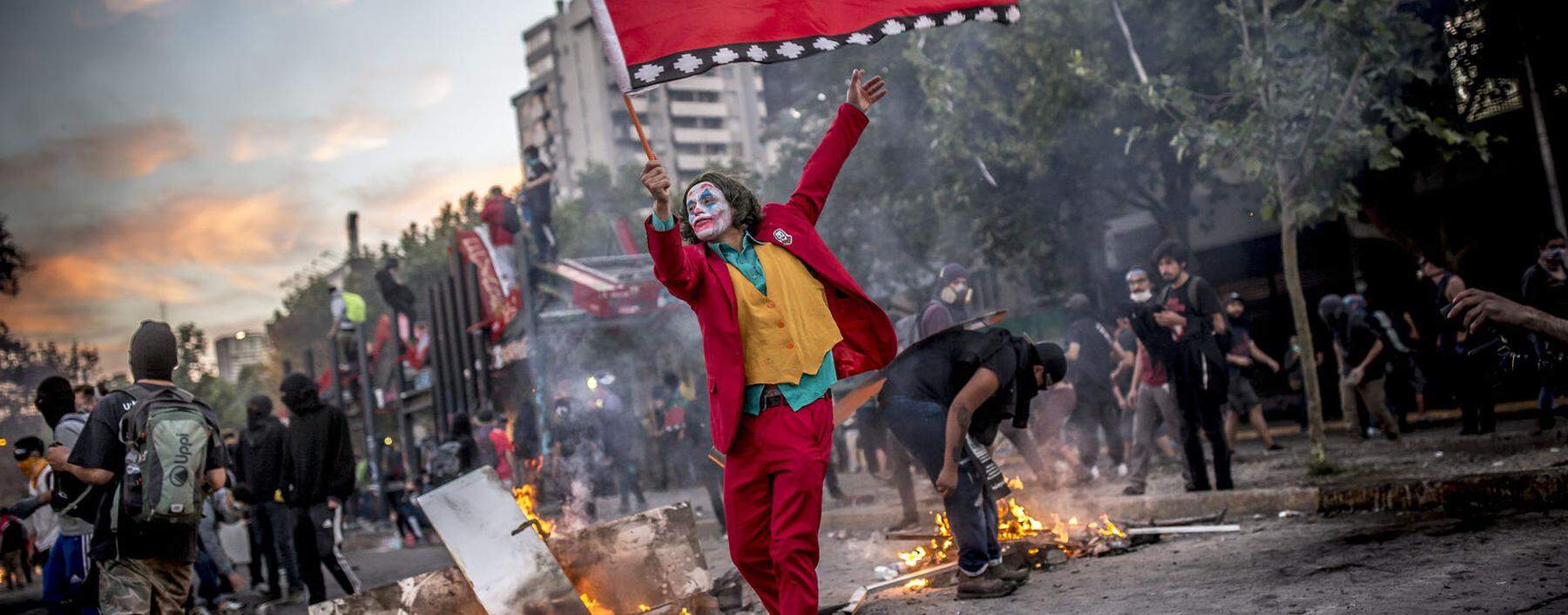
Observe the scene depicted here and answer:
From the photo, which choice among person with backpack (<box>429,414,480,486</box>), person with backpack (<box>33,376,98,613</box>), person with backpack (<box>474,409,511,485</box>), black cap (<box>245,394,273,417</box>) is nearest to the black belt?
person with backpack (<box>33,376,98,613</box>)

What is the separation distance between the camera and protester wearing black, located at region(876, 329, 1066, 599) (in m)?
5.54

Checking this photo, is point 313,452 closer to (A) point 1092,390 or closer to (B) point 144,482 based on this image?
(B) point 144,482

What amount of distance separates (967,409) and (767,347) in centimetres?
188

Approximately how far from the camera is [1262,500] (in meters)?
7.48

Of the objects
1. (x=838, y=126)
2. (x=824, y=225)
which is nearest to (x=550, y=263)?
(x=824, y=225)

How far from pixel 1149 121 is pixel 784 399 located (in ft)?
41.2

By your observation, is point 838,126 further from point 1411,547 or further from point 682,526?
point 1411,547

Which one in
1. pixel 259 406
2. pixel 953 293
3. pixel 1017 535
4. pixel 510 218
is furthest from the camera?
pixel 510 218

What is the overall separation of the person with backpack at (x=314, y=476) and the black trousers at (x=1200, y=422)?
6013 millimetres

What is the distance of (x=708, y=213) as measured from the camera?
13.4 ft

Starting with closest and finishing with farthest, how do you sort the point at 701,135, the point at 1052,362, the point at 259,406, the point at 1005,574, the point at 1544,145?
the point at 1005,574
the point at 1052,362
the point at 259,406
the point at 1544,145
the point at 701,135

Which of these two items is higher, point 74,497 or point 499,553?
point 74,497

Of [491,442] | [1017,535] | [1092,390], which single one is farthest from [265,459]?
[1092,390]

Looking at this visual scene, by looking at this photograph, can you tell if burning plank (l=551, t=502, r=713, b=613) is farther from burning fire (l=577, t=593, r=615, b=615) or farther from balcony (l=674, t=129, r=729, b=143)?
balcony (l=674, t=129, r=729, b=143)
